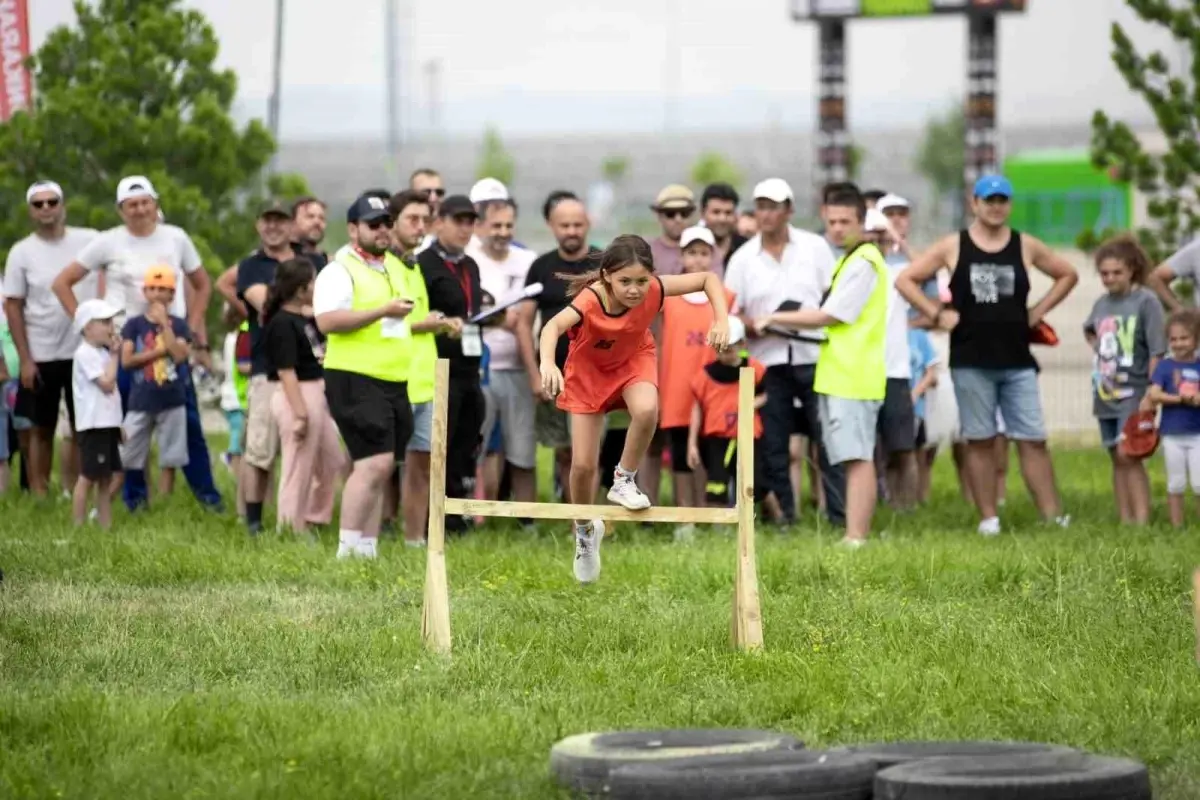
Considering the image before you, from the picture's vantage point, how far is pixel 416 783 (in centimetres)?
658

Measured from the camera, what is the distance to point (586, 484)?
10.1 meters

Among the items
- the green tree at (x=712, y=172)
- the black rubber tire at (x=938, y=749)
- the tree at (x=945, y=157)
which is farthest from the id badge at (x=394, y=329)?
the green tree at (x=712, y=172)

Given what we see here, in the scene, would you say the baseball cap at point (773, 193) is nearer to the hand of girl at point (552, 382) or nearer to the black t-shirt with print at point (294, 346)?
the black t-shirt with print at point (294, 346)

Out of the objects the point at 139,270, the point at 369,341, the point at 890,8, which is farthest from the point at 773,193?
the point at 890,8

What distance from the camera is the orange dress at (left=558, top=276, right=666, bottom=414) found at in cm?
957

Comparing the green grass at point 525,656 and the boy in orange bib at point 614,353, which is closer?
the green grass at point 525,656

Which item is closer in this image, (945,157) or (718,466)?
(718,466)

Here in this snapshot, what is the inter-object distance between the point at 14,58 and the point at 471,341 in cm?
886

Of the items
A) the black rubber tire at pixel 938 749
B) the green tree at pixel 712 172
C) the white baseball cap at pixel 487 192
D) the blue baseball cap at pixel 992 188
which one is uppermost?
the green tree at pixel 712 172

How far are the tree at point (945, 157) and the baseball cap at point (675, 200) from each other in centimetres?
8530

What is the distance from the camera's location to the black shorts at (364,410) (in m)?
11.7

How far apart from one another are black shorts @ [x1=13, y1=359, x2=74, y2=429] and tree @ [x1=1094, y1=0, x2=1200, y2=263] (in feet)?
30.3

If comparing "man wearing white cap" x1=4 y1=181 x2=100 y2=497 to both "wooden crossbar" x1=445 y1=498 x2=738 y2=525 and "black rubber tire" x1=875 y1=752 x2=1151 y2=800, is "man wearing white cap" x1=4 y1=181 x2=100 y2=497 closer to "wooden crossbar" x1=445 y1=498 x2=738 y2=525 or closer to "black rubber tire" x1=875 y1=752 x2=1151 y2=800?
"wooden crossbar" x1=445 y1=498 x2=738 y2=525

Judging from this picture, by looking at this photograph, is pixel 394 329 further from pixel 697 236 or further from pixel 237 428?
pixel 237 428
